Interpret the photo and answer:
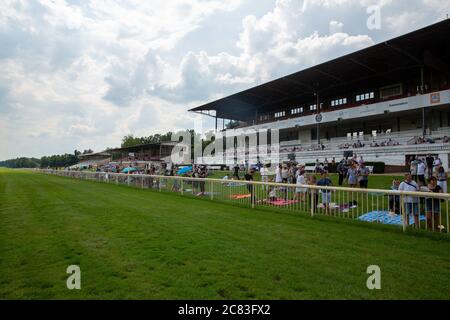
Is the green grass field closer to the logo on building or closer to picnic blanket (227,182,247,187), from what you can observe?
picnic blanket (227,182,247,187)

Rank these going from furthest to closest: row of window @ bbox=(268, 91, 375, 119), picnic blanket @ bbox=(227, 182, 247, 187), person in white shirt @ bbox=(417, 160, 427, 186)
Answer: row of window @ bbox=(268, 91, 375, 119) < person in white shirt @ bbox=(417, 160, 427, 186) < picnic blanket @ bbox=(227, 182, 247, 187)

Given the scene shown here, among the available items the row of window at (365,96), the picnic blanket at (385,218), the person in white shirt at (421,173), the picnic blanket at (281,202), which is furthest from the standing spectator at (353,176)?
the row of window at (365,96)

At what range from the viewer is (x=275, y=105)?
53.8 m

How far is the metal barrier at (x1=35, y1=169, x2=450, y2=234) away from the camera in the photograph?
7.07 m

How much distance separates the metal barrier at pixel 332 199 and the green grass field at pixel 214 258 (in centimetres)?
68

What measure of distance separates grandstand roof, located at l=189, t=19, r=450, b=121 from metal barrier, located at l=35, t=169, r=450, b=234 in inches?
899

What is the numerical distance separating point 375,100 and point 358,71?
5560 millimetres

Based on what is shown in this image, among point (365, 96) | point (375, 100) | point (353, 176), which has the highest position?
point (365, 96)

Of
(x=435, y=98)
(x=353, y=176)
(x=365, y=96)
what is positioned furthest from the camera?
(x=365, y=96)

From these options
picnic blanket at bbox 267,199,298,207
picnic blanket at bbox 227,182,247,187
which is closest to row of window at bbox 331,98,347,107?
picnic blanket at bbox 227,182,247,187

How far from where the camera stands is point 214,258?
4734 mm

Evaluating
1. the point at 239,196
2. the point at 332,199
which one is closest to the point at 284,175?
the point at 239,196

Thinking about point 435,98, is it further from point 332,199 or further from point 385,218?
point 385,218
